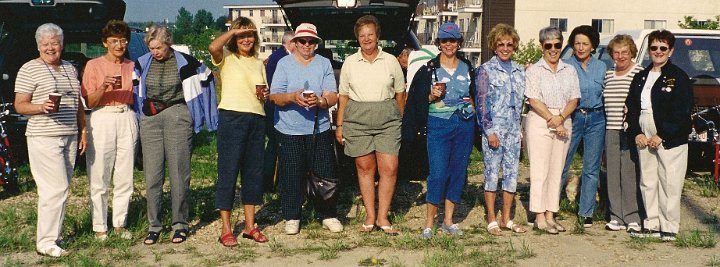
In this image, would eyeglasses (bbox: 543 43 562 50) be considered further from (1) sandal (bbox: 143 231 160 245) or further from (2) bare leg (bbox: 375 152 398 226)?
(1) sandal (bbox: 143 231 160 245)

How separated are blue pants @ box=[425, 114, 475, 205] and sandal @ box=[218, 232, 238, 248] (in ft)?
5.56

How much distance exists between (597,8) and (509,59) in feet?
185

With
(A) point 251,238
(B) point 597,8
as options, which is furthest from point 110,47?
(B) point 597,8

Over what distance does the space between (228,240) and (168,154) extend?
86cm

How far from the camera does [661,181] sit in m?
7.11

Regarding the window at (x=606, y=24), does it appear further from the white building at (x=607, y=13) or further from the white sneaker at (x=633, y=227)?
the white sneaker at (x=633, y=227)

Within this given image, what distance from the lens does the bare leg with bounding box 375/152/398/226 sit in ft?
24.0

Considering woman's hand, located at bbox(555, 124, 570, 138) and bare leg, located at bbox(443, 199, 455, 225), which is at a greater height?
A: woman's hand, located at bbox(555, 124, 570, 138)

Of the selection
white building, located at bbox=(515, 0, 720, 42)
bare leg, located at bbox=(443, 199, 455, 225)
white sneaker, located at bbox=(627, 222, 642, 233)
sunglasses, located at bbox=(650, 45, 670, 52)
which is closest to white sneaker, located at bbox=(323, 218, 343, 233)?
bare leg, located at bbox=(443, 199, 455, 225)

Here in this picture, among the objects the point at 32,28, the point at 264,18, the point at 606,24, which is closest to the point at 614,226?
the point at 32,28

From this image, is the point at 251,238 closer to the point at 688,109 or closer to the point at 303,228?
the point at 303,228

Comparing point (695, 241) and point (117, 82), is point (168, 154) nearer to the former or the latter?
point (117, 82)


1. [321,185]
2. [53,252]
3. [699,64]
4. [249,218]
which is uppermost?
[699,64]

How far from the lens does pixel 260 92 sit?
22.1 ft
